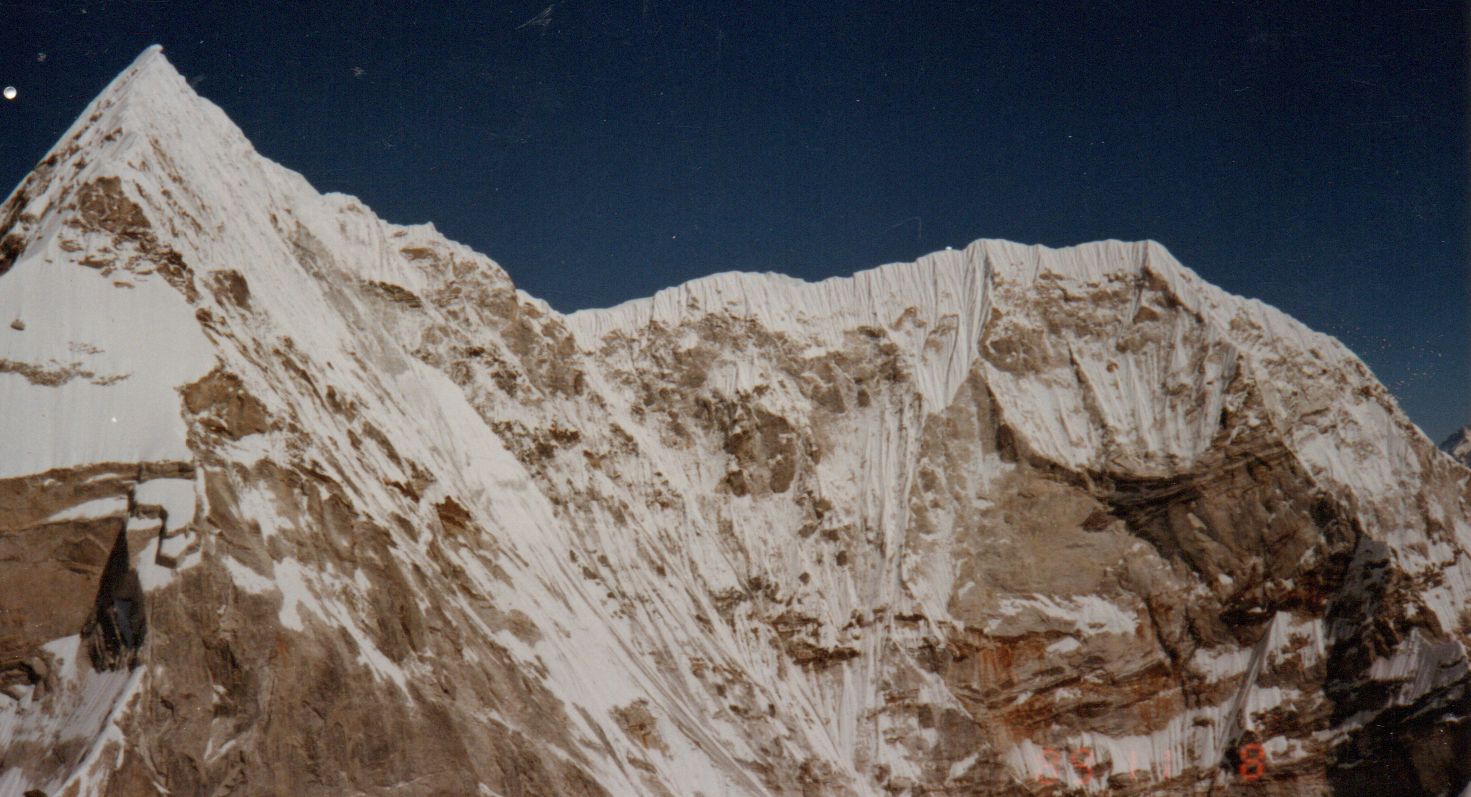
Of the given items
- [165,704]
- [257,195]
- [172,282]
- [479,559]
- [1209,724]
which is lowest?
[165,704]

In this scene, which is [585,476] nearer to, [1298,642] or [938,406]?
[938,406]

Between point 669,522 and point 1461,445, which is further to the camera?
point 1461,445

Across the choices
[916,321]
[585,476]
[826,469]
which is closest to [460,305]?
[585,476]

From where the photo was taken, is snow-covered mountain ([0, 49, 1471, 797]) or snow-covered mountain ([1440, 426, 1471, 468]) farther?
snow-covered mountain ([1440, 426, 1471, 468])

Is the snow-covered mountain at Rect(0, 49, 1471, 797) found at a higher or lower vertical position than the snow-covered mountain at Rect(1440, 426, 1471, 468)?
lower

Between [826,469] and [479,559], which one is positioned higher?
[826,469]

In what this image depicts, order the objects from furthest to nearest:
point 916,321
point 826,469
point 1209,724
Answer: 1. point 916,321
2. point 826,469
3. point 1209,724
